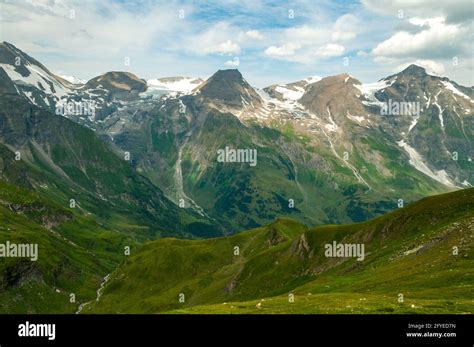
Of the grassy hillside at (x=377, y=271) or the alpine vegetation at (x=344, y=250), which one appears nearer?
the grassy hillside at (x=377, y=271)

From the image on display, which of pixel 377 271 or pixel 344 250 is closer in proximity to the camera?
pixel 377 271

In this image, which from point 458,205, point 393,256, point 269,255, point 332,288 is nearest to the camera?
point 332,288

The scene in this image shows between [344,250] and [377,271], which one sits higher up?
[344,250]

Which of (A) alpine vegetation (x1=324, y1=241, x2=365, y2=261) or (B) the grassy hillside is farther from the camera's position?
(A) alpine vegetation (x1=324, y1=241, x2=365, y2=261)
